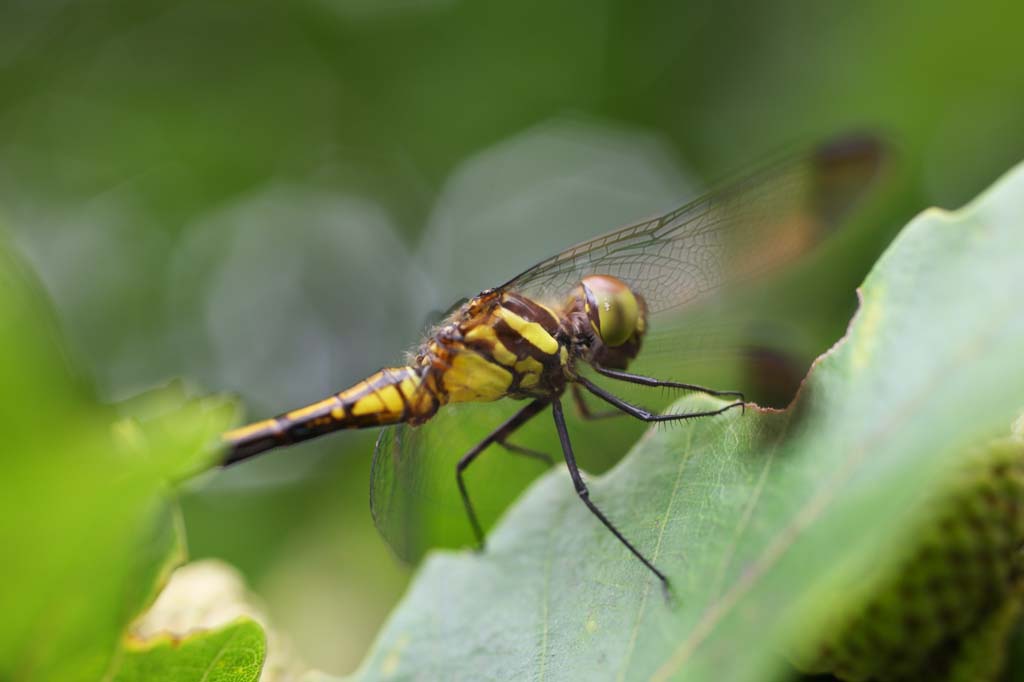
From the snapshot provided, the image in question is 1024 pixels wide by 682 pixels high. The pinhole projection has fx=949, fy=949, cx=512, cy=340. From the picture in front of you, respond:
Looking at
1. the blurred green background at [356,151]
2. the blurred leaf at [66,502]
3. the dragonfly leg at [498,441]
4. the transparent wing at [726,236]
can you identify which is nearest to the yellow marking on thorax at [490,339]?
the transparent wing at [726,236]

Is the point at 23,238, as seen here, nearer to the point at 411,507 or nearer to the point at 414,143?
the point at 414,143

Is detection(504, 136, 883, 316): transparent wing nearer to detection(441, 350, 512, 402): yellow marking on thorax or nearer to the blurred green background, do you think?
detection(441, 350, 512, 402): yellow marking on thorax

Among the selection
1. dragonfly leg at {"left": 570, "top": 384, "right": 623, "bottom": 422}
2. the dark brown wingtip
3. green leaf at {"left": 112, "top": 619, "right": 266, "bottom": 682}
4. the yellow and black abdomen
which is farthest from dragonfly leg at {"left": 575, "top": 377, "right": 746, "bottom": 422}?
the dark brown wingtip

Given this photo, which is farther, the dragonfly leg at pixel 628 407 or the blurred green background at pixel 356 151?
the blurred green background at pixel 356 151

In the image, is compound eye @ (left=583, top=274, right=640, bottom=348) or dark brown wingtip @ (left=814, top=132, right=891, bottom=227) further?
dark brown wingtip @ (left=814, top=132, right=891, bottom=227)

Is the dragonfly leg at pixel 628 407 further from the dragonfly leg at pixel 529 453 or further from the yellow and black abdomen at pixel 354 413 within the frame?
the yellow and black abdomen at pixel 354 413

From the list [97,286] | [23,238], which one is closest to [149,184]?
[97,286]
